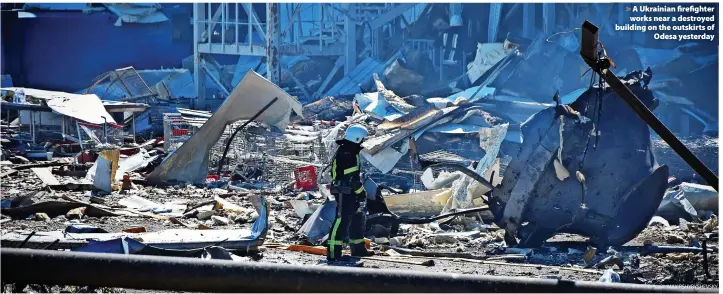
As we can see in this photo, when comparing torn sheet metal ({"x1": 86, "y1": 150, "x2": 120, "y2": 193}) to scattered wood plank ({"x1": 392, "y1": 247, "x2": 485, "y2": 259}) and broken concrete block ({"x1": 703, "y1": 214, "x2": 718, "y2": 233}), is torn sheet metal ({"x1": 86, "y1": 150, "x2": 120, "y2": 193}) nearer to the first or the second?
scattered wood plank ({"x1": 392, "y1": 247, "x2": 485, "y2": 259})

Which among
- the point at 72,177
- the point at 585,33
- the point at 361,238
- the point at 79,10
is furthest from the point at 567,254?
the point at 79,10

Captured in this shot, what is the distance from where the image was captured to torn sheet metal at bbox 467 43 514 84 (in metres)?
26.6

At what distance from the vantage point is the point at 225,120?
16203 mm

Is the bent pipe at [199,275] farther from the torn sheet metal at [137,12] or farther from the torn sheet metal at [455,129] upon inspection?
the torn sheet metal at [137,12]

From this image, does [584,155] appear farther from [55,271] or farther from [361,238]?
[55,271]

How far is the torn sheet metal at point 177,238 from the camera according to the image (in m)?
10.3

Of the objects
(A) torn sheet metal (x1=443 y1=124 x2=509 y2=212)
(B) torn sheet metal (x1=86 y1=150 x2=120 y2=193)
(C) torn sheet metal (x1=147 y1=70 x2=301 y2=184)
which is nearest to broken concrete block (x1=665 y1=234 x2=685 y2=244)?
(A) torn sheet metal (x1=443 y1=124 x2=509 y2=212)

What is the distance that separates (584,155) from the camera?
10766 mm

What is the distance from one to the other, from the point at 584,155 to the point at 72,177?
898cm

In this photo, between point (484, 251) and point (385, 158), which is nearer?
point (484, 251)

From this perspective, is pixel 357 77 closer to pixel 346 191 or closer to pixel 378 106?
pixel 378 106

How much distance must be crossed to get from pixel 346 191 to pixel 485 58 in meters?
17.2

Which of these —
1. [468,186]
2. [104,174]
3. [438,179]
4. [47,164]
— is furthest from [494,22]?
[468,186]

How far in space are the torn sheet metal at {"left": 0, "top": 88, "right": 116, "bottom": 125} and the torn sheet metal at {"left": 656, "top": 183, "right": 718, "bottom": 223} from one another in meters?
9.83
